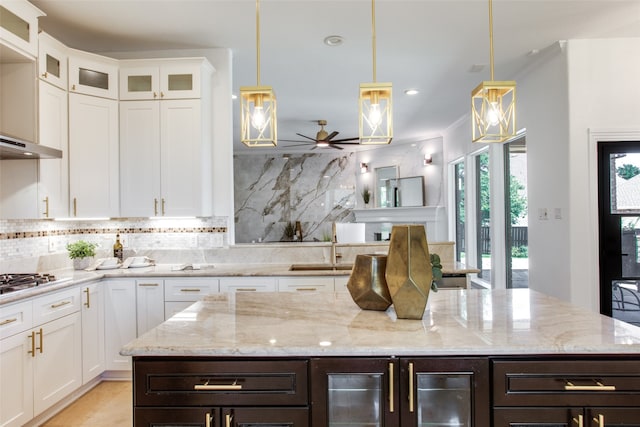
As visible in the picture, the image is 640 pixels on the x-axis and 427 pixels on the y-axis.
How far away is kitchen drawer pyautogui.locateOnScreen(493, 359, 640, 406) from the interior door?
2.60 meters

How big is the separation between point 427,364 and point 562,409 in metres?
0.46

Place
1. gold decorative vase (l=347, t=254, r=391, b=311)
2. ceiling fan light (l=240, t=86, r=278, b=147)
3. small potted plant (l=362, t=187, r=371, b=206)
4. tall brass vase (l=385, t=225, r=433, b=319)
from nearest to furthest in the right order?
tall brass vase (l=385, t=225, r=433, b=319)
gold decorative vase (l=347, t=254, r=391, b=311)
ceiling fan light (l=240, t=86, r=278, b=147)
small potted plant (l=362, t=187, r=371, b=206)

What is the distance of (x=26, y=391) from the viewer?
2320 millimetres

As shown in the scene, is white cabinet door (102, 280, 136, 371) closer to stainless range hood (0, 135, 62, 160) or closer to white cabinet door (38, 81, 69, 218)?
white cabinet door (38, 81, 69, 218)

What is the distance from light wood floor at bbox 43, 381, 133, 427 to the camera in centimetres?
253

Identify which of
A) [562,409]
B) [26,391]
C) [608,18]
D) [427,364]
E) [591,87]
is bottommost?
[26,391]

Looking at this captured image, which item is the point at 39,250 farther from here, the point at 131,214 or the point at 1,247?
the point at 131,214

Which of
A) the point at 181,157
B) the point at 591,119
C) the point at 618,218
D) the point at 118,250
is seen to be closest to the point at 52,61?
the point at 181,157

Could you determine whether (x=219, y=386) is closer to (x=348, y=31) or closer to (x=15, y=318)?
(x=15, y=318)

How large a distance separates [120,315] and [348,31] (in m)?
3.04

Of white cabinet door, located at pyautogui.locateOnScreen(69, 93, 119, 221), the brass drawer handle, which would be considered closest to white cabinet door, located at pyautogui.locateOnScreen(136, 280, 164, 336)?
white cabinet door, located at pyautogui.locateOnScreen(69, 93, 119, 221)

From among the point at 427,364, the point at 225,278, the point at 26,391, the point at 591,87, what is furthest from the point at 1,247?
the point at 591,87

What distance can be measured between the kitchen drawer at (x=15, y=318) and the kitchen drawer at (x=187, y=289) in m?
0.96

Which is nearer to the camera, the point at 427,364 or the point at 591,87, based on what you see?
the point at 427,364
